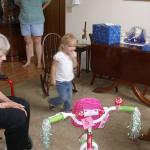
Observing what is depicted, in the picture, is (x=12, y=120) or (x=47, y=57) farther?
(x=47, y=57)

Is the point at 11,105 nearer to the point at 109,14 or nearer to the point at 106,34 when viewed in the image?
the point at 106,34

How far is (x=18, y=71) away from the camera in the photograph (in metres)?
4.59

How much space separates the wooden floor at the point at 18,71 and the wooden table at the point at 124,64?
1119 millimetres

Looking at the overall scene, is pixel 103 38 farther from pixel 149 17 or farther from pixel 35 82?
pixel 35 82

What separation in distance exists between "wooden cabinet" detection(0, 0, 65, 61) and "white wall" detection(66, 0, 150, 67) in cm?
31

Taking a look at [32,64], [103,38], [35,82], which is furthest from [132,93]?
[32,64]

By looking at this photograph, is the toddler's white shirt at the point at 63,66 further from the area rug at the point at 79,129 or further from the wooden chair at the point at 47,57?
the wooden chair at the point at 47,57

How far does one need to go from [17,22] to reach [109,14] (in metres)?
1.73

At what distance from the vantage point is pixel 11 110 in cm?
184

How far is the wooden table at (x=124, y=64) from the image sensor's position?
323cm

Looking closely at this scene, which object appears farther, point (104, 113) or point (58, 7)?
point (58, 7)

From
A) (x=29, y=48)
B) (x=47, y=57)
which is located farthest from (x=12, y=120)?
(x=29, y=48)

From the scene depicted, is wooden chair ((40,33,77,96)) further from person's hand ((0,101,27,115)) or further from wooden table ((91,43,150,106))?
person's hand ((0,101,27,115))

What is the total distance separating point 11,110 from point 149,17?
266 cm
